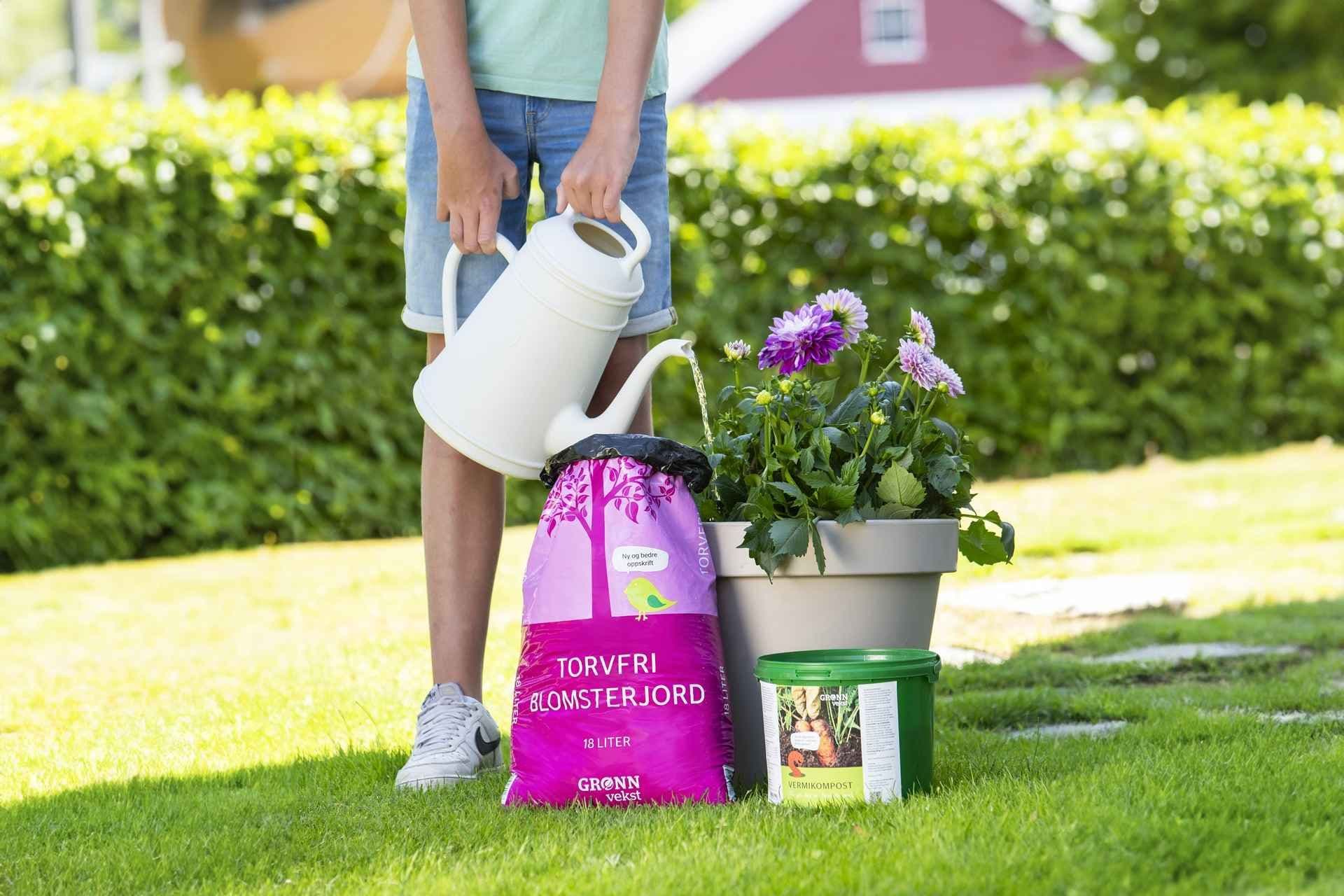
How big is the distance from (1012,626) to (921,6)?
18.8 m

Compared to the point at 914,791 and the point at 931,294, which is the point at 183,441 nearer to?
the point at 931,294

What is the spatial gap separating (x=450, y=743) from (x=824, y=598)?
0.62m

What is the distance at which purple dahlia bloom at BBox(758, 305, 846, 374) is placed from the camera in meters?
2.37

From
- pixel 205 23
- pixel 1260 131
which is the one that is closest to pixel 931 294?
pixel 1260 131

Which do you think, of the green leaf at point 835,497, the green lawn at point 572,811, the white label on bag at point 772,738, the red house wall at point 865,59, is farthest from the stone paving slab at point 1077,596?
the red house wall at point 865,59

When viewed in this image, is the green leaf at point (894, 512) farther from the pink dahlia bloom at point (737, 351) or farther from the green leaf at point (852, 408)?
the pink dahlia bloom at point (737, 351)

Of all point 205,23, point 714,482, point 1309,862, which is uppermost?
point 205,23

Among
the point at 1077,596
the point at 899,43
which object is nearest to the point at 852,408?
the point at 1077,596

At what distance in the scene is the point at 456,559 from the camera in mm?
2518

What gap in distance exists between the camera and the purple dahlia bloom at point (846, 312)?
2.41 metres

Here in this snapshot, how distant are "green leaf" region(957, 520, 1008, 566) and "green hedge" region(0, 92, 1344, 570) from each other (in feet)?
12.1

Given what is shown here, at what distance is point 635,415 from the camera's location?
98.5 inches

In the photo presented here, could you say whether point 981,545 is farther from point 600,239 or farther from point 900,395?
point 600,239

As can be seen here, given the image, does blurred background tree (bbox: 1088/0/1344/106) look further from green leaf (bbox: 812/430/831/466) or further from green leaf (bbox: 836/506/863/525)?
green leaf (bbox: 836/506/863/525)
